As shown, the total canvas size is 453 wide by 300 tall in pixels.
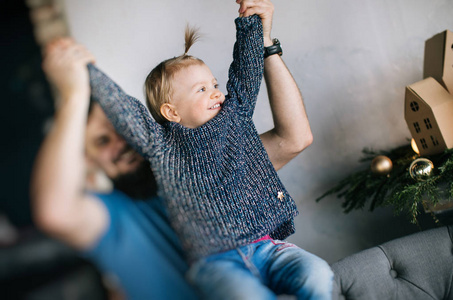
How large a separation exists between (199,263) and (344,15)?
1236 millimetres

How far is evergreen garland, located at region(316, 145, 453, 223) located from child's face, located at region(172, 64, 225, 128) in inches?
23.5

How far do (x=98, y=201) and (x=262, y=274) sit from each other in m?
0.37

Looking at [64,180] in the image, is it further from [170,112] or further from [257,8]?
[257,8]

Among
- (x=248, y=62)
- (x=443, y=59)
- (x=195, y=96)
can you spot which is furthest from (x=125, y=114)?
(x=443, y=59)

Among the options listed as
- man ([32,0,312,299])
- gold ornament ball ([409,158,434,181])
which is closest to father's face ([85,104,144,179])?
man ([32,0,312,299])

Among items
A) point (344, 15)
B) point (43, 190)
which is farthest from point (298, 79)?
point (43, 190)

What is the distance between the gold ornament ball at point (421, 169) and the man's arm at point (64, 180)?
90cm

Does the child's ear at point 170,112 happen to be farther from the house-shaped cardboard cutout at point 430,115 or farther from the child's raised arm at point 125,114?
the house-shaped cardboard cutout at point 430,115

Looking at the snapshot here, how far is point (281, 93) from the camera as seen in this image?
0.87m

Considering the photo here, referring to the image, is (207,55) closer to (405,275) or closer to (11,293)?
(405,275)

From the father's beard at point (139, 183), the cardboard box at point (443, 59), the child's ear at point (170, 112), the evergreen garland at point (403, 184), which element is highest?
the child's ear at point (170, 112)

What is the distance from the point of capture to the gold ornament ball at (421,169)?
997 millimetres

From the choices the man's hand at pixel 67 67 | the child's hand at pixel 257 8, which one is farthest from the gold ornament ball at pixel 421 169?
the man's hand at pixel 67 67

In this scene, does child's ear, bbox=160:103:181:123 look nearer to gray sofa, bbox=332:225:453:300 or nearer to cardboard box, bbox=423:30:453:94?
gray sofa, bbox=332:225:453:300
